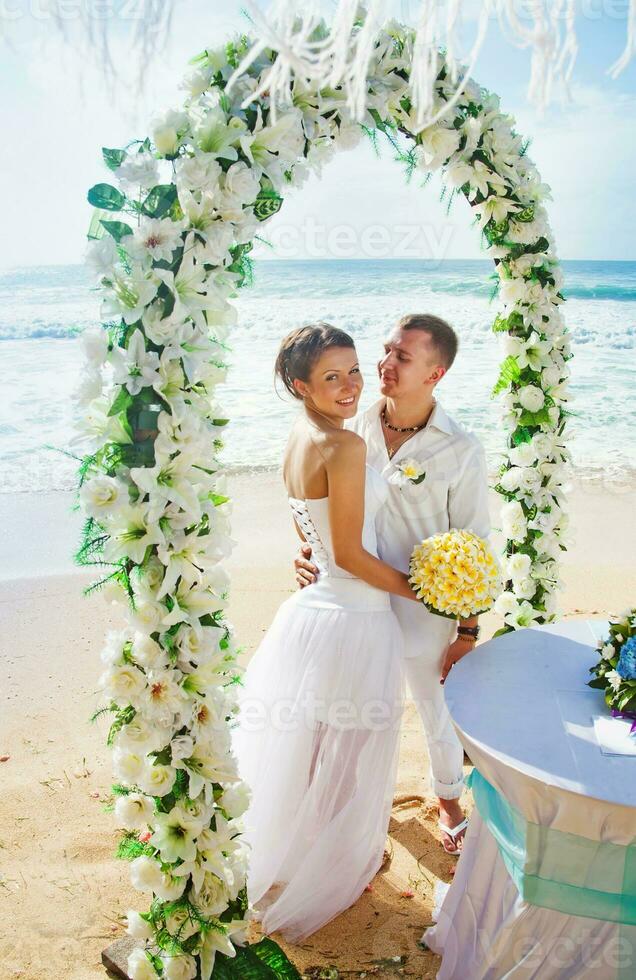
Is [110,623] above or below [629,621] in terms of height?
below

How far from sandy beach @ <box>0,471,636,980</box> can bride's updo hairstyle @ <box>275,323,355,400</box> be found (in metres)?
2.24

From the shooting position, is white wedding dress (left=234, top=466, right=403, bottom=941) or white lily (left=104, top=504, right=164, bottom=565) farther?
white wedding dress (left=234, top=466, right=403, bottom=941)

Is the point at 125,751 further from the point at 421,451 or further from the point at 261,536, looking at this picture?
the point at 261,536

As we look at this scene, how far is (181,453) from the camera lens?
2.70 metres

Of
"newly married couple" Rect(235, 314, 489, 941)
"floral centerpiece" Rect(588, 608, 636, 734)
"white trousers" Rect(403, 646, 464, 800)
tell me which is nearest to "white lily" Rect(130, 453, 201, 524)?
"newly married couple" Rect(235, 314, 489, 941)

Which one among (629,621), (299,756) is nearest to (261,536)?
(299,756)

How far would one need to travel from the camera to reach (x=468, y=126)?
362 centimetres

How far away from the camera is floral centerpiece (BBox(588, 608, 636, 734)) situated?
2.86 metres

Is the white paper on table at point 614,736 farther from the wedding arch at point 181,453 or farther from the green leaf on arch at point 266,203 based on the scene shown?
the green leaf on arch at point 266,203

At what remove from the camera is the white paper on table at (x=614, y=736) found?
2689mm

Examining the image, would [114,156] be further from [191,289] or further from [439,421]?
[439,421]

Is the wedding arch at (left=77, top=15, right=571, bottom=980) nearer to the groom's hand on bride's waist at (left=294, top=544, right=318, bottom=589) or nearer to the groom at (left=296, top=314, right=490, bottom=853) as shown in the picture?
the groom's hand on bride's waist at (left=294, top=544, right=318, bottom=589)

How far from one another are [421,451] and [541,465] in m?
0.85

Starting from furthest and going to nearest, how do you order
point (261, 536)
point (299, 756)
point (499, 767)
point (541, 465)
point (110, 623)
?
point (261, 536) → point (110, 623) → point (541, 465) → point (299, 756) → point (499, 767)
